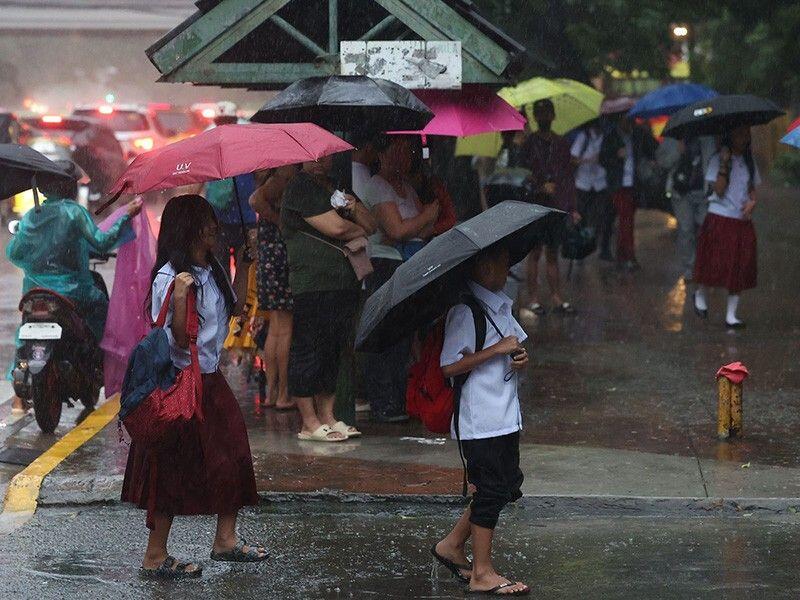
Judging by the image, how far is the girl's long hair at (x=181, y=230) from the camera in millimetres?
6457

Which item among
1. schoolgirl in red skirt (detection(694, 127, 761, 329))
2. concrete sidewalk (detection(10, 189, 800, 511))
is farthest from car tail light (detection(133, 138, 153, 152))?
schoolgirl in red skirt (detection(694, 127, 761, 329))

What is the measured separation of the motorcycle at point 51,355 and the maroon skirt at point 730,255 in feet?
18.3

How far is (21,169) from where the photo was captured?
884 cm

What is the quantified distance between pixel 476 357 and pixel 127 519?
2.35 metres

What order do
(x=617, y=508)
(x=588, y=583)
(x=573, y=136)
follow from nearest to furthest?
1. (x=588, y=583)
2. (x=617, y=508)
3. (x=573, y=136)

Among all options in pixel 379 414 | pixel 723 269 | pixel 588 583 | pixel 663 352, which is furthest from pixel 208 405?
pixel 723 269

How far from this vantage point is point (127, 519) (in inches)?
297

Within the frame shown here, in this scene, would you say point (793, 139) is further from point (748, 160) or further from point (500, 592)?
point (500, 592)

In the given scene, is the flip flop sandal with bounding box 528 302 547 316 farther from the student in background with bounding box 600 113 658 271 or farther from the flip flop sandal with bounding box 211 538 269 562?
the flip flop sandal with bounding box 211 538 269 562

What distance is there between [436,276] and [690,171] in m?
10.5

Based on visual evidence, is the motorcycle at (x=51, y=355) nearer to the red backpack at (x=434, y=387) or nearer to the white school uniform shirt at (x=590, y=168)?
the red backpack at (x=434, y=387)

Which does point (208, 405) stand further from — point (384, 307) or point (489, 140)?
point (489, 140)

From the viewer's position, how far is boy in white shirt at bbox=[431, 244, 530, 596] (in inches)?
241

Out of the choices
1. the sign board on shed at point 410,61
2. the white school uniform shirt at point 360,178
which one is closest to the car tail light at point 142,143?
the sign board on shed at point 410,61
